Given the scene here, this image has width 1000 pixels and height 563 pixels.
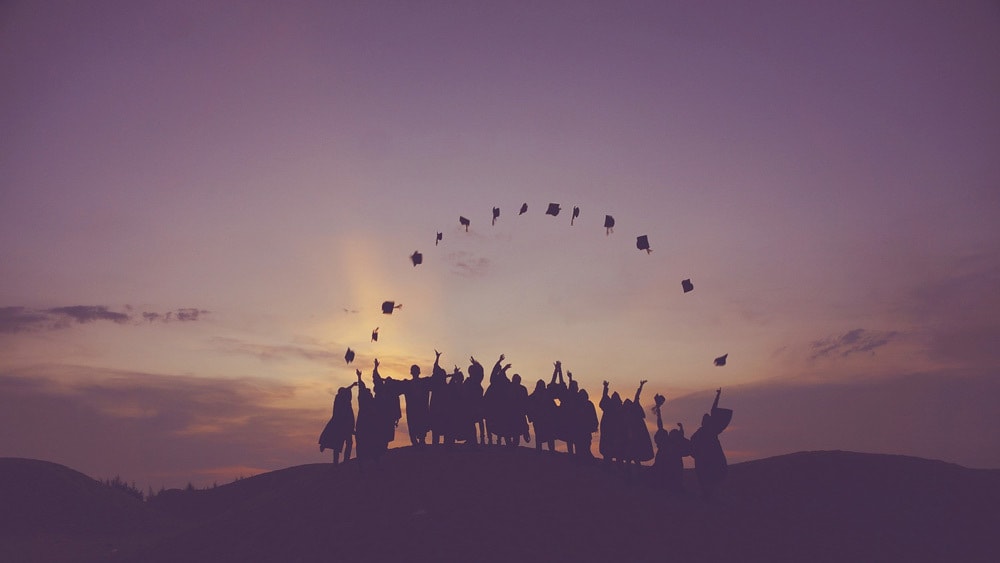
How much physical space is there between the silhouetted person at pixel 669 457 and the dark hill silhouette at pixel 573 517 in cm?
53

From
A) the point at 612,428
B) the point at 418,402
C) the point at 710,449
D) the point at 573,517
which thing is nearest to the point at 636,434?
the point at 612,428

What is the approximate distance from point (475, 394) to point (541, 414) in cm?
226

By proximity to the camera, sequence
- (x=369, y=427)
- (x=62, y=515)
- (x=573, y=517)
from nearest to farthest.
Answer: (x=573, y=517)
(x=369, y=427)
(x=62, y=515)

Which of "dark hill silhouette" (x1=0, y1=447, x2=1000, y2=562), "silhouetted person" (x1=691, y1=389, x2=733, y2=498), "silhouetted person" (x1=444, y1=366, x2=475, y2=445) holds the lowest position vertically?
"dark hill silhouette" (x1=0, y1=447, x2=1000, y2=562)

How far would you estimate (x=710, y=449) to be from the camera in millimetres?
22438

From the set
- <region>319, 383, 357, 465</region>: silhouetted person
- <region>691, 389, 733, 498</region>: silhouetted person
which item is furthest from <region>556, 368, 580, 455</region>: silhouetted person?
<region>319, 383, 357, 465</region>: silhouetted person

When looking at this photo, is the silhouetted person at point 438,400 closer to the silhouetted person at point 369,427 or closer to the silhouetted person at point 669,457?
the silhouetted person at point 369,427

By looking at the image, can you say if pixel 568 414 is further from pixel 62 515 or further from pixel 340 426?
pixel 62 515

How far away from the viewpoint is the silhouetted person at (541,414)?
23.3 metres

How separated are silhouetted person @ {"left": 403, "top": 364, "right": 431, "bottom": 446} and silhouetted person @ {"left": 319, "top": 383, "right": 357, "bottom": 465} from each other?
203 centimetres

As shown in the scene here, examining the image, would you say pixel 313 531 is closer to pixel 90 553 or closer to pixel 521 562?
pixel 521 562

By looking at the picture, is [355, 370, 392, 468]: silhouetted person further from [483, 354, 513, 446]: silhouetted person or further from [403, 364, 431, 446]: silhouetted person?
[483, 354, 513, 446]: silhouetted person

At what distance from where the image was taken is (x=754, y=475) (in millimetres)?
25812

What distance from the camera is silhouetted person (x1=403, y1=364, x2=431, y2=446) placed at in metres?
23.0
